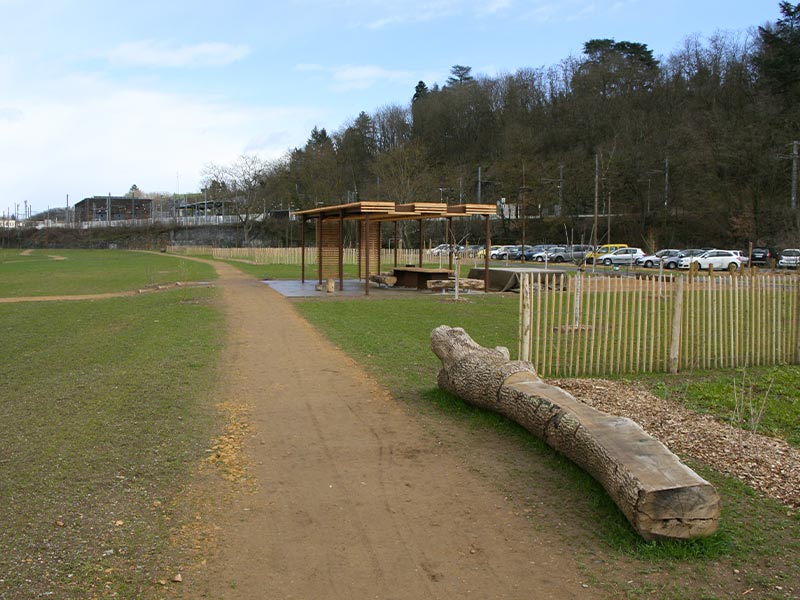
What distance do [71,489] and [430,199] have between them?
65.5 metres

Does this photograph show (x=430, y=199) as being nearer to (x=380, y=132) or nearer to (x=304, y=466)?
(x=380, y=132)

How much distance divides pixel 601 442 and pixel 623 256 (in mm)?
47941

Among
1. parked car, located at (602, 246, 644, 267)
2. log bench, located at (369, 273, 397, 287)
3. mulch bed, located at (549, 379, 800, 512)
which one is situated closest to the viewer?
mulch bed, located at (549, 379, 800, 512)

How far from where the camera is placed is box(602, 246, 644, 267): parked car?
50.4 meters

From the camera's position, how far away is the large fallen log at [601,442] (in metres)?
4.50

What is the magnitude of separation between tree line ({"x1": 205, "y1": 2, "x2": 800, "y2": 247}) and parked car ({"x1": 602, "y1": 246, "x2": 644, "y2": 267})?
2.65 meters

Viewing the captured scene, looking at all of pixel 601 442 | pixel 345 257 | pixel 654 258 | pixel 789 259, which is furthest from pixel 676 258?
pixel 601 442

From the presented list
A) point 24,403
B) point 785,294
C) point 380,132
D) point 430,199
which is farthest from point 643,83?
point 24,403

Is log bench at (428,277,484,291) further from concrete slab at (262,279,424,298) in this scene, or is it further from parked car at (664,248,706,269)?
parked car at (664,248,706,269)

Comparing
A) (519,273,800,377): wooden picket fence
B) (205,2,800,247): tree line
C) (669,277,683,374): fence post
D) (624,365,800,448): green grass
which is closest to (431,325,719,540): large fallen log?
(624,365,800,448): green grass

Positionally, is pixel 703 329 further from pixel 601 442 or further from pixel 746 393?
pixel 601 442

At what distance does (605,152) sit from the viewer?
73.6 meters

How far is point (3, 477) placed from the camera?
5.72 meters

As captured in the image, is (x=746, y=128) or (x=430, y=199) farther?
(x=430, y=199)
